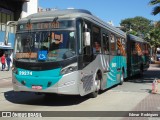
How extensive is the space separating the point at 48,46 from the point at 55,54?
37 centimetres

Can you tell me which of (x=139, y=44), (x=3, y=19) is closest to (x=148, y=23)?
(x=3, y=19)

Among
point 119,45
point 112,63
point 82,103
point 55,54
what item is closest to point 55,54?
point 55,54

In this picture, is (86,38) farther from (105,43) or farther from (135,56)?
(135,56)

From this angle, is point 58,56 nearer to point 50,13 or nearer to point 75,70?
point 75,70

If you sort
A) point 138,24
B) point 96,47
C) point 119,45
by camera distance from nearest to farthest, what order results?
point 96,47 < point 119,45 < point 138,24

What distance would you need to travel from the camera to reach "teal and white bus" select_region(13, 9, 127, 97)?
11.2m

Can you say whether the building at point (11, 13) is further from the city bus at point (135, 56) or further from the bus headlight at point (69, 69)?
the bus headlight at point (69, 69)

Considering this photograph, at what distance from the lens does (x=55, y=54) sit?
11.2 metres

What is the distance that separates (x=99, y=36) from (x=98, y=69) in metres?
1.39

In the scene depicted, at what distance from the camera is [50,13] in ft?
40.5

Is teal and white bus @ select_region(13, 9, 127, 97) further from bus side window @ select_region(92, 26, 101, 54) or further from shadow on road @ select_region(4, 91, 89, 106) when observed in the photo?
shadow on road @ select_region(4, 91, 89, 106)

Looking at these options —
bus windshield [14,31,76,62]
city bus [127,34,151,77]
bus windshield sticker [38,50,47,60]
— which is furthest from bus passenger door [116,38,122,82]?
bus windshield sticker [38,50,47,60]

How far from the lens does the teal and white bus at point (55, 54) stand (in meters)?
11.2

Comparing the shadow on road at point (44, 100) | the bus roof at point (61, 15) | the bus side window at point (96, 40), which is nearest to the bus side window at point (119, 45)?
the bus side window at point (96, 40)
